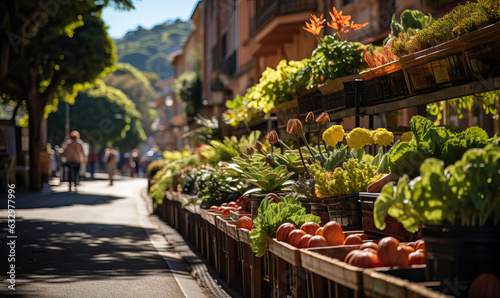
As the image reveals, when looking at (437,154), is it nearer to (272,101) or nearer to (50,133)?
(272,101)

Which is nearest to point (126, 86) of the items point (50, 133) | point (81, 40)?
point (50, 133)

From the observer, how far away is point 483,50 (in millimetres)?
3965

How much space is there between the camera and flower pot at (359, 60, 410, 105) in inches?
200

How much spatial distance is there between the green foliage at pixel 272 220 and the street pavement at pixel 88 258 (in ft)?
4.48

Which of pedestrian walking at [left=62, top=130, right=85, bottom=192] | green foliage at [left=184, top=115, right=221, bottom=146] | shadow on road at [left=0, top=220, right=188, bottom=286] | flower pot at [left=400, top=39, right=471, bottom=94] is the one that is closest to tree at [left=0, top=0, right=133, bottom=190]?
pedestrian walking at [left=62, top=130, right=85, bottom=192]

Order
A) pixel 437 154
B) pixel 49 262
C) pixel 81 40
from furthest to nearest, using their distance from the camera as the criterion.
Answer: pixel 81 40, pixel 49 262, pixel 437 154

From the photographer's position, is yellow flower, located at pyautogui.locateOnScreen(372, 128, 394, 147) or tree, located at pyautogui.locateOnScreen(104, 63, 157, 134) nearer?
yellow flower, located at pyautogui.locateOnScreen(372, 128, 394, 147)

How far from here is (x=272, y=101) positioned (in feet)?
26.4

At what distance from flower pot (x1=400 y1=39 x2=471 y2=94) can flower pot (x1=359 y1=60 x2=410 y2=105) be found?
18 cm

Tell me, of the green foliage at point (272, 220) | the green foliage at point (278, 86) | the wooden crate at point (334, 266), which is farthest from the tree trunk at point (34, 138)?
the wooden crate at point (334, 266)

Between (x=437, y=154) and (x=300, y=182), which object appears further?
(x=300, y=182)

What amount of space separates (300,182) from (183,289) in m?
1.48

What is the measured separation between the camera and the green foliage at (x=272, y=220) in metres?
4.26

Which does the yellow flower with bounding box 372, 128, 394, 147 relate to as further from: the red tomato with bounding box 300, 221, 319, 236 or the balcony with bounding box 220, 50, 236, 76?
the balcony with bounding box 220, 50, 236, 76
